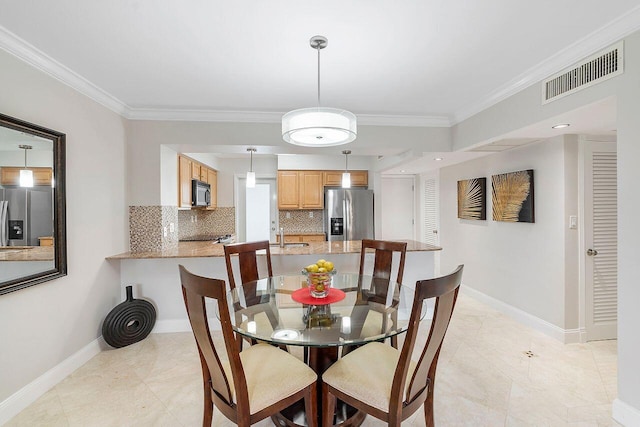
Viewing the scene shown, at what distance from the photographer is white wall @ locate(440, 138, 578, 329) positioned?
2977mm

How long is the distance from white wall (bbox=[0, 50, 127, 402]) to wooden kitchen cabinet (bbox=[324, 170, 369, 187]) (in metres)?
3.34

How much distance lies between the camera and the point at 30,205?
80.0 inches

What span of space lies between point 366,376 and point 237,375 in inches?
24.6

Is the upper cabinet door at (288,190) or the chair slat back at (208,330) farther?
the upper cabinet door at (288,190)

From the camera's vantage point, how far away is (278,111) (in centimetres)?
325

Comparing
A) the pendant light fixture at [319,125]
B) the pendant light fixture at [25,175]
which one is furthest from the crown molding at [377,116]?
the pendant light fixture at [319,125]

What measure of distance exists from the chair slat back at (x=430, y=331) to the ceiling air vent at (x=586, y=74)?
63.9 inches

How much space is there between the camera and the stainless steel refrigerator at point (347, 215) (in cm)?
540

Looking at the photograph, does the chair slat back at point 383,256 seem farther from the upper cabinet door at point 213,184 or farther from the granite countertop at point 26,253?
the upper cabinet door at point 213,184

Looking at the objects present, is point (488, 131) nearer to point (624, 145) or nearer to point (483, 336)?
point (624, 145)

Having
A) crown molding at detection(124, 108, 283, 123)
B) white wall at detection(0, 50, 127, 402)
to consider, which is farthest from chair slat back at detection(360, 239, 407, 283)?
white wall at detection(0, 50, 127, 402)

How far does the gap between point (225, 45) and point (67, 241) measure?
1.91 meters

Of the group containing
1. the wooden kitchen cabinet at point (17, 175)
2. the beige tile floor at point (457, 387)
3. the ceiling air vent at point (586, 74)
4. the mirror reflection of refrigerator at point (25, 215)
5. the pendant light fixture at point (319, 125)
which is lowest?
the beige tile floor at point (457, 387)

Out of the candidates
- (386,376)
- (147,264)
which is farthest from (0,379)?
(386,376)
